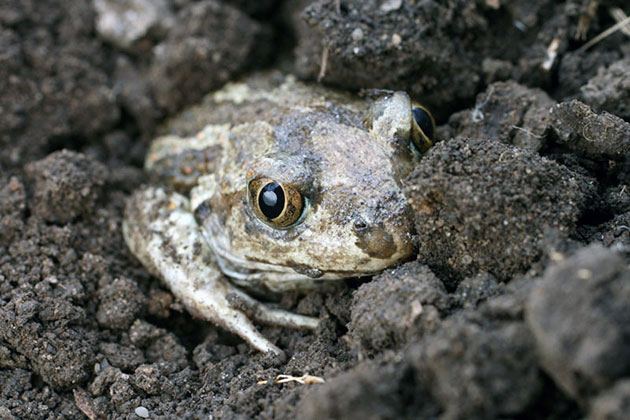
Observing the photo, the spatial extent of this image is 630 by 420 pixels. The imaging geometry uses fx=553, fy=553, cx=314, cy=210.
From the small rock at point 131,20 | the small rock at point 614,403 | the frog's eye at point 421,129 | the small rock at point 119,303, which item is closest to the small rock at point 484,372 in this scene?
the small rock at point 614,403

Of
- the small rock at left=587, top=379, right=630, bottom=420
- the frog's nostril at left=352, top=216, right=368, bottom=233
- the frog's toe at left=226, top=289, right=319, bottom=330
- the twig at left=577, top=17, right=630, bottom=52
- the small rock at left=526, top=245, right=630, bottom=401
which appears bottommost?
the frog's toe at left=226, top=289, right=319, bottom=330

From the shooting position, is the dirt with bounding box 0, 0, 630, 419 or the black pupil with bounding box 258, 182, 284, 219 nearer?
the dirt with bounding box 0, 0, 630, 419

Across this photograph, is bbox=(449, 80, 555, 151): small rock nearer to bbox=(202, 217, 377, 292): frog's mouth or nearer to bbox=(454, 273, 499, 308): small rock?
bbox=(454, 273, 499, 308): small rock

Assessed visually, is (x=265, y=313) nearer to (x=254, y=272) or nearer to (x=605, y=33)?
(x=254, y=272)

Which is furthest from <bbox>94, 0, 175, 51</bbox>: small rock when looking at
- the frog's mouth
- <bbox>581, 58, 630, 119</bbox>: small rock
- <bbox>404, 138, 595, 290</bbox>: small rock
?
<bbox>581, 58, 630, 119</bbox>: small rock

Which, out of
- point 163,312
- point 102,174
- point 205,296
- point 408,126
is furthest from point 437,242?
point 102,174

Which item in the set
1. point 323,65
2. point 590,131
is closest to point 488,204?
point 590,131

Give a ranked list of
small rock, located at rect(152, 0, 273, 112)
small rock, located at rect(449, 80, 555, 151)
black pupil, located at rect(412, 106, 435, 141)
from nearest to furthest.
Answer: small rock, located at rect(449, 80, 555, 151)
black pupil, located at rect(412, 106, 435, 141)
small rock, located at rect(152, 0, 273, 112)
